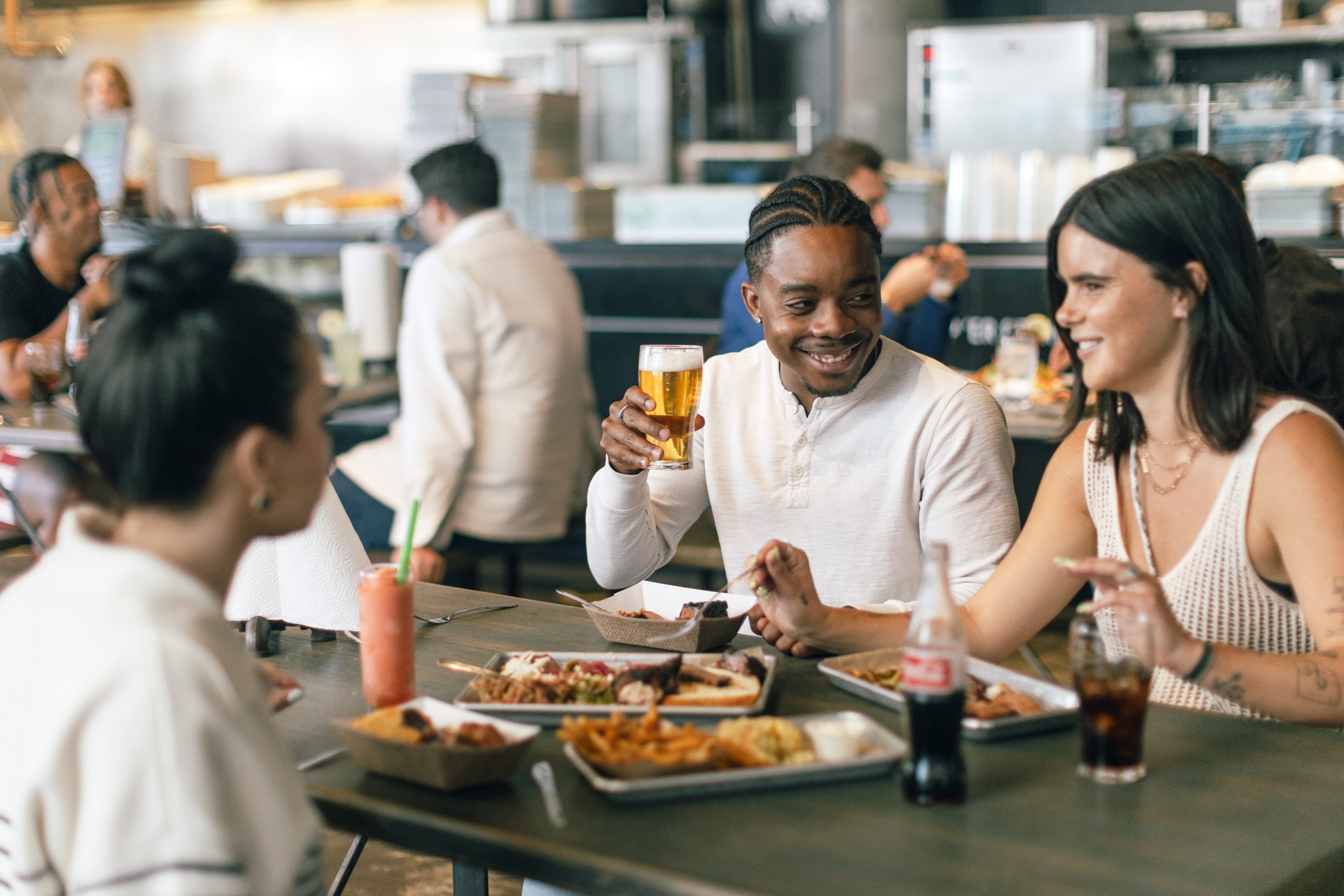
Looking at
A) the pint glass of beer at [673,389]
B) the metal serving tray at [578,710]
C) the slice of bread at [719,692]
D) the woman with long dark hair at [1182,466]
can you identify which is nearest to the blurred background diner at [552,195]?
the woman with long dark hair at [1182,466]

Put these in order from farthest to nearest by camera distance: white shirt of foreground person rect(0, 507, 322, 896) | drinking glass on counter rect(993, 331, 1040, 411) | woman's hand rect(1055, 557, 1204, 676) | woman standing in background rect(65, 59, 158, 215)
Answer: woman standing in background rect(65, 59, 158, 215)
drinking glass on counter rect(993, 331, 1040, 411)
woman's hand rect(1055, 557, 1204, 676)
white shirt of foreground person rect(0, 507, 322, 896)

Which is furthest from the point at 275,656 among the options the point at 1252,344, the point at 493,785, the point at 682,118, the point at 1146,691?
the point at 682,118

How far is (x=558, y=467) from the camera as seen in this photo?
388 centimetres

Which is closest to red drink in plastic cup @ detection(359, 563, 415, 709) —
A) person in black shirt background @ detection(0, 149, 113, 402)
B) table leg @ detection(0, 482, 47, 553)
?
table leg @ detection(0, 482, 47, 553)

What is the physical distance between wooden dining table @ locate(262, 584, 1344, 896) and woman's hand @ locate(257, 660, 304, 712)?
0.20ft

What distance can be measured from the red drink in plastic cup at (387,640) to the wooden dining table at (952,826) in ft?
0.25

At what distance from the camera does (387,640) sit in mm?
1509

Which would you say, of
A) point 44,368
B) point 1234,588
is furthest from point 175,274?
point 44,368

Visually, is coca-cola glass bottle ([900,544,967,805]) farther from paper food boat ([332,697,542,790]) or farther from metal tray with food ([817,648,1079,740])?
paper food boat ([332,697,542,790])

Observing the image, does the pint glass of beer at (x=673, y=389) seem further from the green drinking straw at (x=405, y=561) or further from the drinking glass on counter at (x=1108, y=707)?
the drinking glass on counter at (x=1108, y=707)

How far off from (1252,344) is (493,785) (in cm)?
111

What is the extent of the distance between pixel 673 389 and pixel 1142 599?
2.38ft

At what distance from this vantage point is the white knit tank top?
1646 mm

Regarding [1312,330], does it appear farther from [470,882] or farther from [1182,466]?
[470,882]
